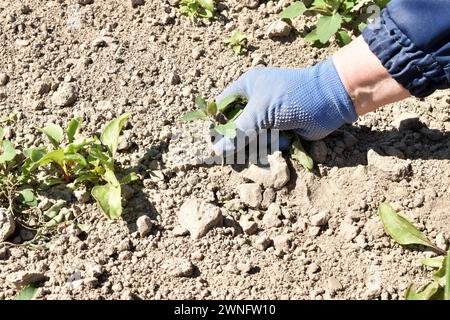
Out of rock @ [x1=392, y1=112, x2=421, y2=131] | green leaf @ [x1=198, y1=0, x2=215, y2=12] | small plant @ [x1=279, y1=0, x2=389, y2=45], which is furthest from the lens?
green leaf @ [x1=198, y1=0, x2=215, y2=12]

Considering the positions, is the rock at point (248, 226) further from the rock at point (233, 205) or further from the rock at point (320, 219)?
the rock at point (320, 219)

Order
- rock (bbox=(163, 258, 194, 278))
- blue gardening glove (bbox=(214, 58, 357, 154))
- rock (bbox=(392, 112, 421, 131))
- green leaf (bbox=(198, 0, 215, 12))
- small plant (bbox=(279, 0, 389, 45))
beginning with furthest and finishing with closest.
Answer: green leaf (bbox=(198, 0, 215, 12)), small plant (bbox=(279, 0, 389, 45)), rock (bbox=(392, 112, 421, 131)), blue gardening glove (bbox=(214, 58, 357, 154)), rock (bbox=(163, 258, 194, 278))

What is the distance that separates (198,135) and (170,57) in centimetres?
36

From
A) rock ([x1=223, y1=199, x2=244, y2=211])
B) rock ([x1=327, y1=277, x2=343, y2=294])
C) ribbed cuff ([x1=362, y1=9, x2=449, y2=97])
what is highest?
ribbed cuff ([x1=362, y1=9, x2=449, y2=97])

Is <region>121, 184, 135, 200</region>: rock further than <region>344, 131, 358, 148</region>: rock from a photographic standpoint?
No

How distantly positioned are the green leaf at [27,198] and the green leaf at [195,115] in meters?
0.50

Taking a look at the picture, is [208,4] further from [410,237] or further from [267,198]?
[410,237]

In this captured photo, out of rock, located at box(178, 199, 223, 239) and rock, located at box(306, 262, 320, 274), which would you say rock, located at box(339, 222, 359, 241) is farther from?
rock, located at box(178, 199, 223, 239)

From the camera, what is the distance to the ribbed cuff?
81.7 inches

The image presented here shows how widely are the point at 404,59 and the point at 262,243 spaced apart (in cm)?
66

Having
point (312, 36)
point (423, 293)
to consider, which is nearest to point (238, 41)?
point (312, 36)

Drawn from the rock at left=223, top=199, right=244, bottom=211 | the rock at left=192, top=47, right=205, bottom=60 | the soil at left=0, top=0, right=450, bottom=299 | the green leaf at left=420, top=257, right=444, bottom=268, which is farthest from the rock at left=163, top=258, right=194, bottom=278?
the rock at left=192, top=47, right=205, bottom=60

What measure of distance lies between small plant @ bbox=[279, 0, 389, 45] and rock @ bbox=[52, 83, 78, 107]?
0.77 metres

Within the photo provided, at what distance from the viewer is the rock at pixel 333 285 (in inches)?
81.2
